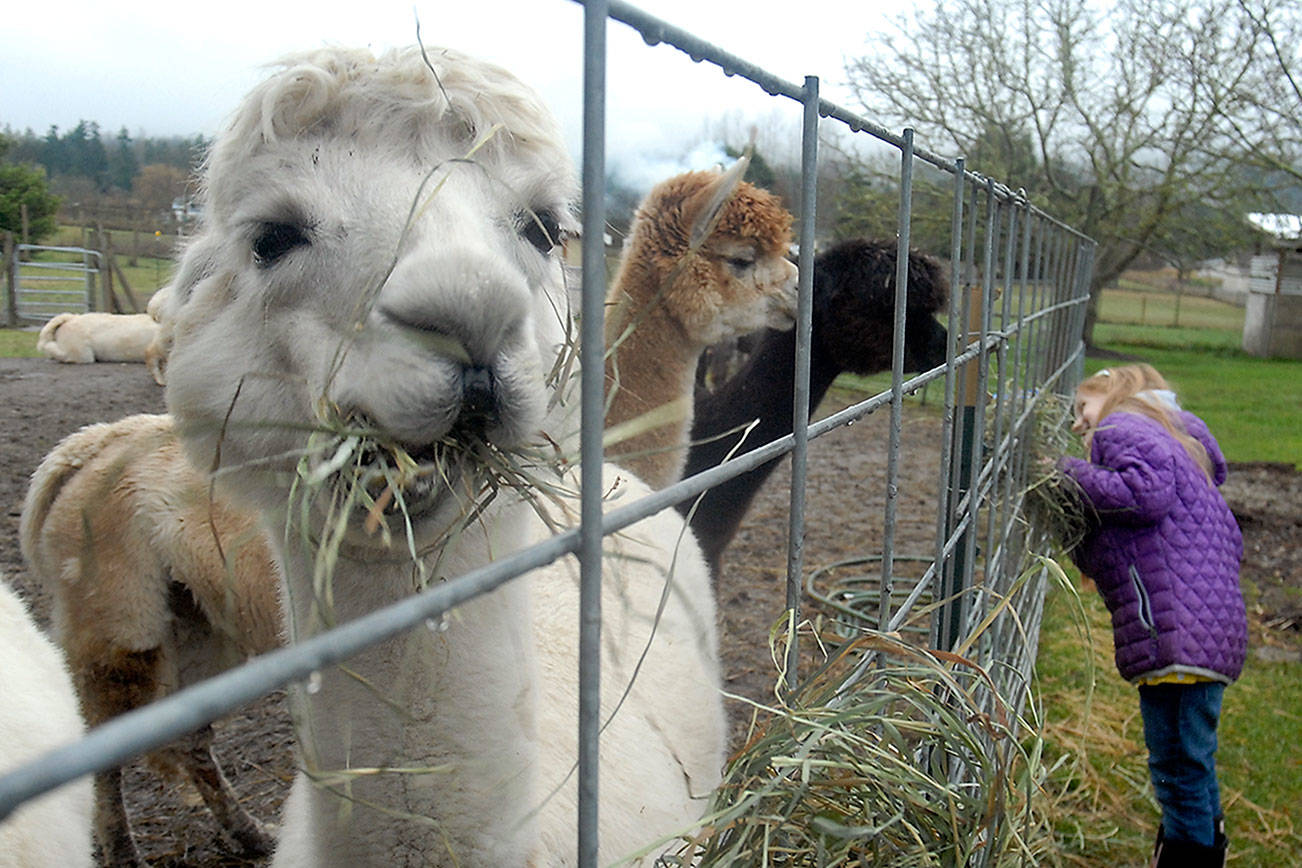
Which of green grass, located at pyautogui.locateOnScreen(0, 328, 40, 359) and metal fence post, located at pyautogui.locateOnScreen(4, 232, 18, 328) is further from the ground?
metal fence post, located at pyautogui.locateOnScreen(4, 232, 18, 328)

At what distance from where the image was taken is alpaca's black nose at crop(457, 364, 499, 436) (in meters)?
1.07

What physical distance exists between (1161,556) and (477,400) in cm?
267

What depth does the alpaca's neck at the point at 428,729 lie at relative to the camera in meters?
1.32

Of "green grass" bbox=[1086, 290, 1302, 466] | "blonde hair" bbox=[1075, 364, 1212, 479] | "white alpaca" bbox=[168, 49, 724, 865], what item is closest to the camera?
"white alpaca" bbox=[168, 49, 724, 865]

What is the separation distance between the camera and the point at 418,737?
4.36 ft

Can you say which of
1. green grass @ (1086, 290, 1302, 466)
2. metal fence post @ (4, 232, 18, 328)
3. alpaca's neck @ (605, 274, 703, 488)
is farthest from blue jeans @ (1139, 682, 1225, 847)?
metal fence post @ (4, 232, 18, 328)

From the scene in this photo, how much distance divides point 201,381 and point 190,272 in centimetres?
28

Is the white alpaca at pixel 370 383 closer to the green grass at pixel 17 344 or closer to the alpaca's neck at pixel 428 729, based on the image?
the alpaca's neck at pixel 428 729

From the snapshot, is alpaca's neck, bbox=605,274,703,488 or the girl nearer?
the girl

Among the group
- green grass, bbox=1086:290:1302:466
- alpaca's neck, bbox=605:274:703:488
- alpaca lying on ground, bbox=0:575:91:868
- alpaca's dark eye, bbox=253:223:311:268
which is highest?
alpaca's dark eye, bbox=253:223:311:268

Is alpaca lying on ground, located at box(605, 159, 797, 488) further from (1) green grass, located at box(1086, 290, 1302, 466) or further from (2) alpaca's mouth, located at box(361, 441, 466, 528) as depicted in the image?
(1) green grass, located at box(1086, 290, 1302, 466)

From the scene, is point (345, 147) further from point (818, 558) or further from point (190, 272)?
point (818, 558)

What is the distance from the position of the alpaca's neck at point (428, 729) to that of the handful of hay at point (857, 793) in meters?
0.37

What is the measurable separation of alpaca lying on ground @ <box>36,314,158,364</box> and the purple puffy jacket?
327 inches
